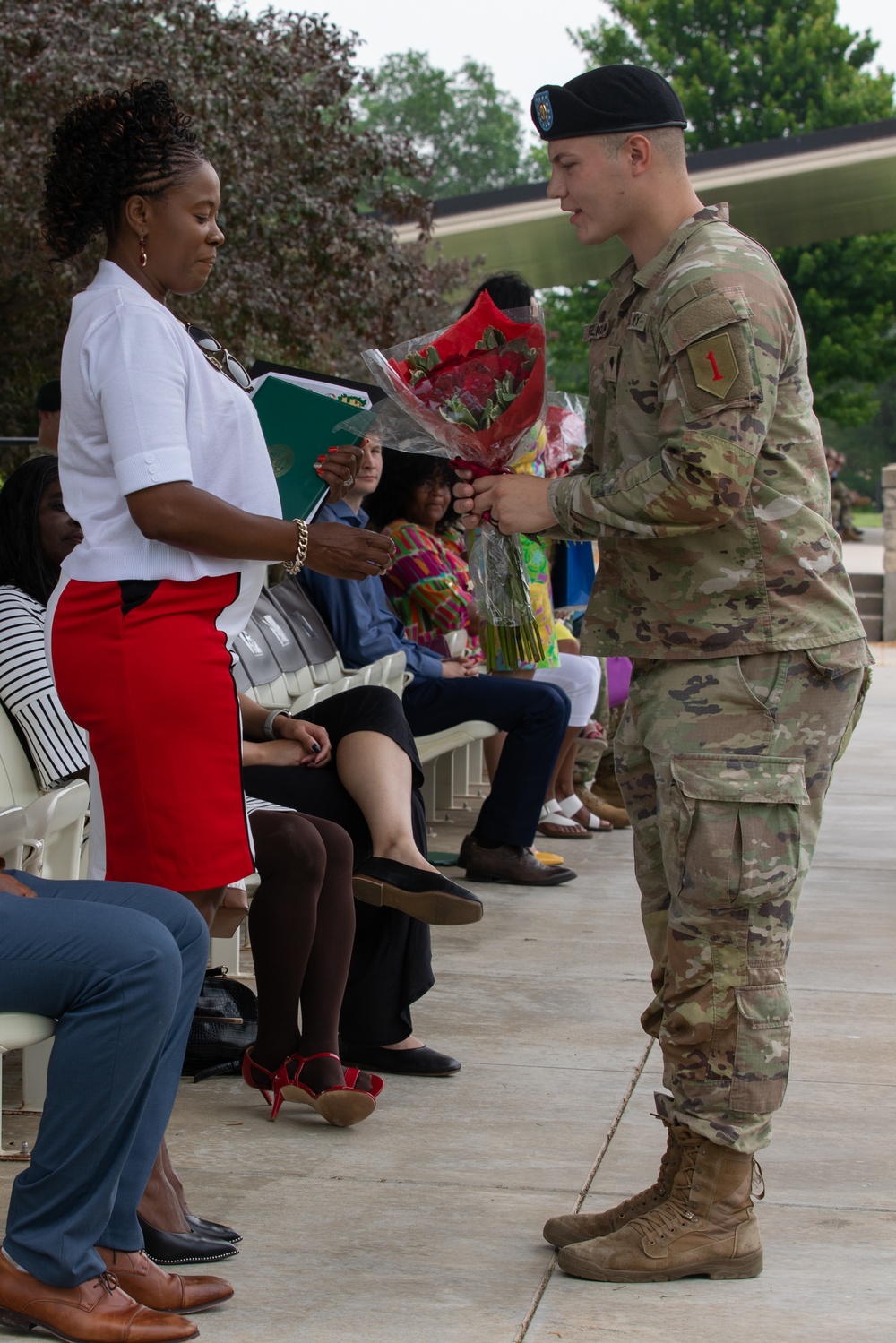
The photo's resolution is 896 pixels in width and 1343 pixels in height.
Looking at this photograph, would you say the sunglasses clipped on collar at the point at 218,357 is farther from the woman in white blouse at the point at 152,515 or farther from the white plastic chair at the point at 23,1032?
the white plastic chair at the point at 23,1032

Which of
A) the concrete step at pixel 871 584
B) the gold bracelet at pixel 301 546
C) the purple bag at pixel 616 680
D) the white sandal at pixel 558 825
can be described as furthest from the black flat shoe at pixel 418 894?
the concrete step at pixel 871 584

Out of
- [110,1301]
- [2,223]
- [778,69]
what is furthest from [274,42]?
[778,69]

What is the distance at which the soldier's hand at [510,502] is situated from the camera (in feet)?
9.73

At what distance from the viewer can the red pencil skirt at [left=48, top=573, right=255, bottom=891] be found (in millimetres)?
2639

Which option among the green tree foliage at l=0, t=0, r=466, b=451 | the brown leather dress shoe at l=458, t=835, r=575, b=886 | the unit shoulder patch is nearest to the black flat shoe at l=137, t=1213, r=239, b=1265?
the unit shoulder patch

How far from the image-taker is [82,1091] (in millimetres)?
2424

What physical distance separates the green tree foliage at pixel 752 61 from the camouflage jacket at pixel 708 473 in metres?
38.9

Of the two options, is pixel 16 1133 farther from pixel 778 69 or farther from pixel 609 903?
pixel 778 69

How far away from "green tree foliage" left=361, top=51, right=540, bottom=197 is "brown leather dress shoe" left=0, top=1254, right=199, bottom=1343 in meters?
86.5

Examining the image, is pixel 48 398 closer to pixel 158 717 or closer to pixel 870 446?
pixel 158 717

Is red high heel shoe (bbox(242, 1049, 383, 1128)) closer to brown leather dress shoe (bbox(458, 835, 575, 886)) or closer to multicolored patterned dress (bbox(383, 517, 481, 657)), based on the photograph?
brown leather dress shoe (bbox(458, 835, 575, 886))

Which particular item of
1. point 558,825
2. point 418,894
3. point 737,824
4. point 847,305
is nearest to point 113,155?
point 737,824

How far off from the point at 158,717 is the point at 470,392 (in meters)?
1.13

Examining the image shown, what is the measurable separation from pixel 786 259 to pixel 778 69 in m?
9.07
